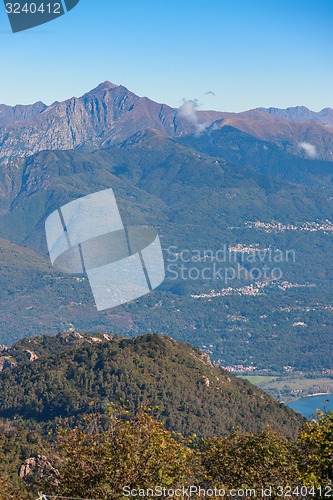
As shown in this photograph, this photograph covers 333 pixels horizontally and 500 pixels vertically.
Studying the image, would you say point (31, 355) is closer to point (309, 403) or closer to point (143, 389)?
point (143, 389)

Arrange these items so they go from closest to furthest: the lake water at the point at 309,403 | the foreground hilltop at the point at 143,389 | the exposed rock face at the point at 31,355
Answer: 1. the foreground hilltop at the point at 143,389
2. the exposed rock face at the point at 31,355
3. the lake water at the point at 309,403

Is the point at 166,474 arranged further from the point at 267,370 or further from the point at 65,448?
the point at 267,370

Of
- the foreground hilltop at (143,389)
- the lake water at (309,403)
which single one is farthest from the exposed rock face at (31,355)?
the lake water at (309,403)

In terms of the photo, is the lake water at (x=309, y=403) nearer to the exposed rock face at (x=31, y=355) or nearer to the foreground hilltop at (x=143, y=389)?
the exposed rock face at (x=31, y=355)

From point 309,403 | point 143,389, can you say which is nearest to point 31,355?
point 143,389

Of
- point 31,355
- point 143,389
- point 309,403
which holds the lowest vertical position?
point 309,403

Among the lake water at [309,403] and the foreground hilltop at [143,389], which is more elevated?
the foreground hilltop at [143,389]

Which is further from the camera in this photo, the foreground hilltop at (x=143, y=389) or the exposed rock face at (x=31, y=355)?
the exposed rock face at (x=31, y=355)

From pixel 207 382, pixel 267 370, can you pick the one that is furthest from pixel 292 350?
pixel 207 382

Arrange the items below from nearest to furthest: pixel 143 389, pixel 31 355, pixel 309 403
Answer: pixel 143 389
pixel 31 355
pixel 309 403
